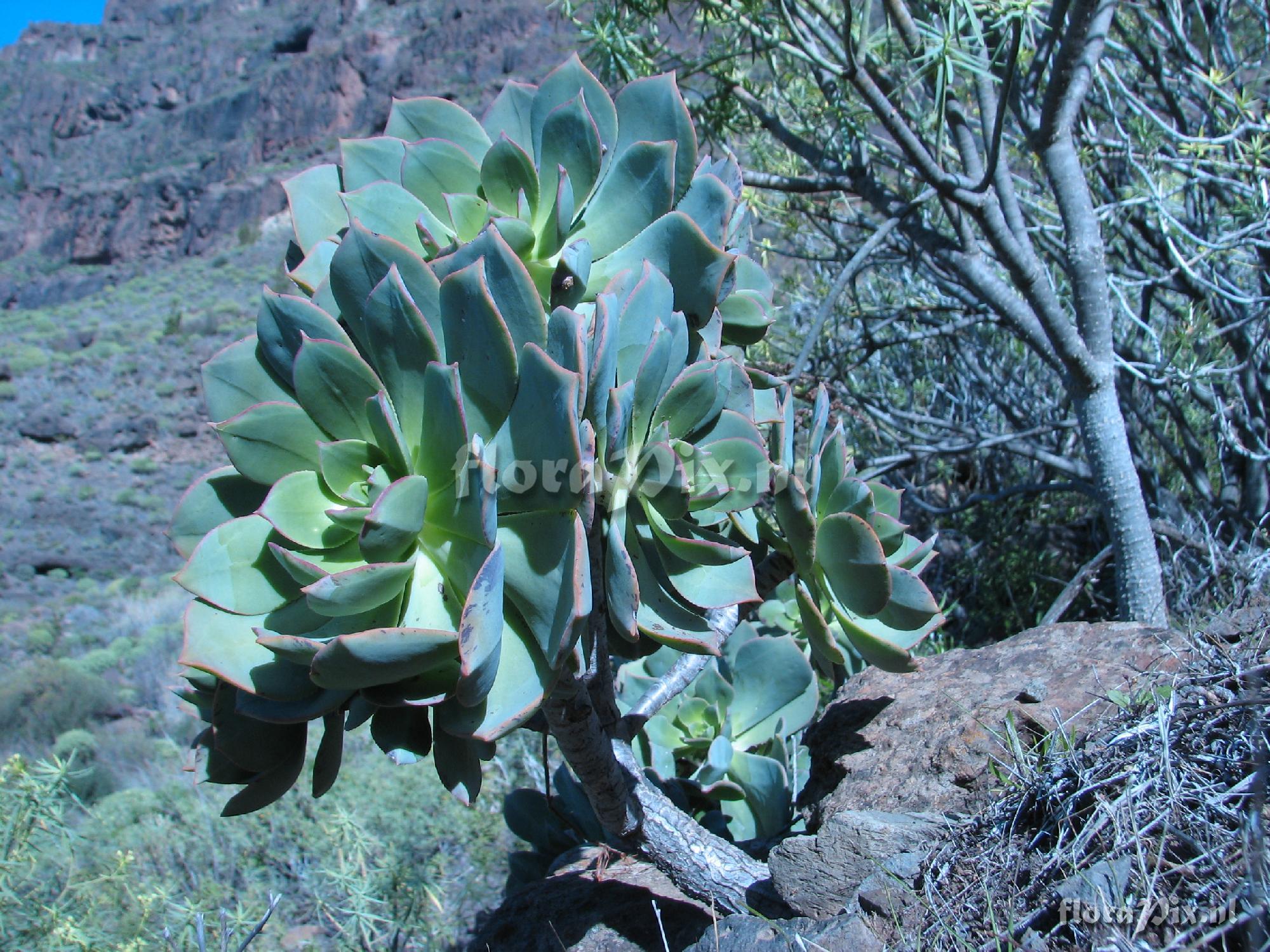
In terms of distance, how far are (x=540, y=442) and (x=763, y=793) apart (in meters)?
1.41

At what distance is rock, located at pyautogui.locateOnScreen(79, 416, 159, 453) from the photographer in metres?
20.1

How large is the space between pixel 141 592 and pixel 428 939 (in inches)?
590

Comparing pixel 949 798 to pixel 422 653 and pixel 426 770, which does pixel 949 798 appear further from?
pixel 426 770

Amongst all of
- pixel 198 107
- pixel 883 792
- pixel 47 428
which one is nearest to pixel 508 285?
pixel 883 792

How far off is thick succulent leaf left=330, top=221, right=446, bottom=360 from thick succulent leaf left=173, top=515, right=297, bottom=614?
244 millimetres

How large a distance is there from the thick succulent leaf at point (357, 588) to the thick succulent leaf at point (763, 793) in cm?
132

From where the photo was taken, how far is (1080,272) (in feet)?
9.39

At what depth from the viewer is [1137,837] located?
3.44 feet

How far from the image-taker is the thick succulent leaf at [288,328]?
3.36 ft

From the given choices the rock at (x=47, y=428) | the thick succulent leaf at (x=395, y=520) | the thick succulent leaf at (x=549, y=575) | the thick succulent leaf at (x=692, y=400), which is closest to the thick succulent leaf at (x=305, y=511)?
the thick succulent leaf at (x=395, y=520)

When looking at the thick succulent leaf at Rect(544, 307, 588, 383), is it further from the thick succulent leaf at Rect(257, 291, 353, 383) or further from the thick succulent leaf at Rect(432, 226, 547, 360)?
the thick succulent leaf at Rect(257, 291, 353, 383)

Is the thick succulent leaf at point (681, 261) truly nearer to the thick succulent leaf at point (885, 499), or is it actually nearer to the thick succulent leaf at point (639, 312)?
the thick succulent leaf at point (639, 312)

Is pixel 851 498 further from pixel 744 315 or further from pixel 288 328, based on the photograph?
pixel 288 328

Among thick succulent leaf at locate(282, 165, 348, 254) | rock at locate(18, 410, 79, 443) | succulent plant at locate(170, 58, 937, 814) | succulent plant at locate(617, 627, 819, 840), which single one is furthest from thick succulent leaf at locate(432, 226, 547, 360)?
rock at locate(18, 410, 79, 443)
